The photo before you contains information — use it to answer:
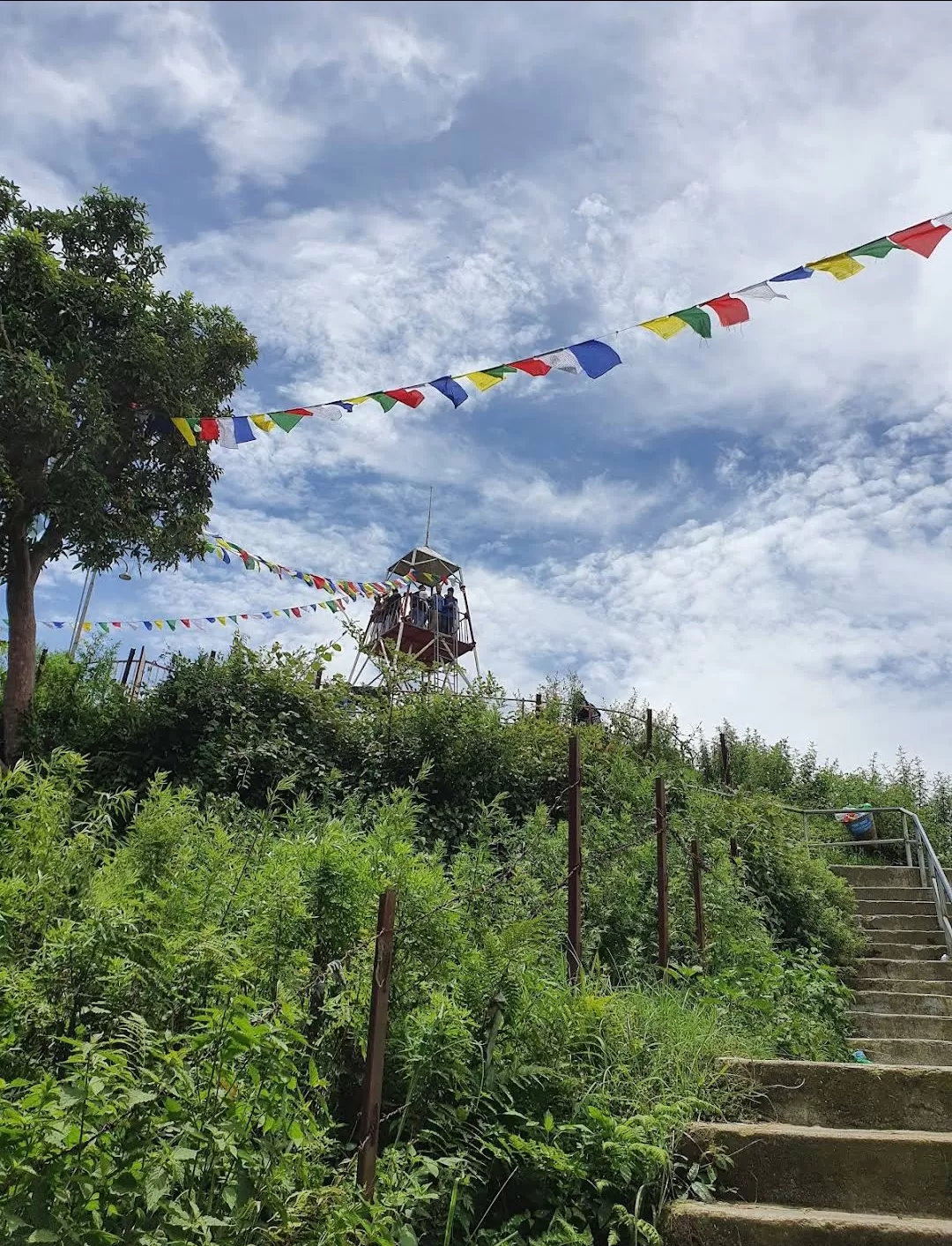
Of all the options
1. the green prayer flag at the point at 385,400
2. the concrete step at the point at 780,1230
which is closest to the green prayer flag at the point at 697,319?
the green prayer flag at the point at 385,400

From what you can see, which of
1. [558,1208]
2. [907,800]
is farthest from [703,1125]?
[907,800]

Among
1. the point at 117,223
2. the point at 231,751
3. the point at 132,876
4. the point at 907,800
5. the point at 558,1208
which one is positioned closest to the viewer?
the point at 558,1208

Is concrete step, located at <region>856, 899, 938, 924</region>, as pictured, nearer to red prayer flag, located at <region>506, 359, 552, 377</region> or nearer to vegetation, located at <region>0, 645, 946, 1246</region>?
vegetation, located at <region>0, 645, 946, 1246</region>

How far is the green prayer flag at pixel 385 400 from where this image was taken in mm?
6988

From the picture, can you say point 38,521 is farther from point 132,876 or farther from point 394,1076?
point 394,1076

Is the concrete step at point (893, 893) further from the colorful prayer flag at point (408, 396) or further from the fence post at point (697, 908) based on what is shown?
the colorful prayer flag at point (408, 396)

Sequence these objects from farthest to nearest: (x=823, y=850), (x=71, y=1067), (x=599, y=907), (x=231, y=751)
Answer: (x=823, y=850) < (x=231, y=751) < (x=599, y=907) < (x=71, y=1067)

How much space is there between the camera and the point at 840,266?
17.8 feet

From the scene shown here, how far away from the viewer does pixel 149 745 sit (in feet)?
27.9

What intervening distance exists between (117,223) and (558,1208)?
1019cm

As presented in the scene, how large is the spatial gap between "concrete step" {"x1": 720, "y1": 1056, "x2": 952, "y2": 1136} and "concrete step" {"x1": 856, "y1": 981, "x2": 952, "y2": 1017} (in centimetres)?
290

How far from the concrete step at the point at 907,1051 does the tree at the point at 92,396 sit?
26.1ft

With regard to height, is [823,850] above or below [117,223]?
below

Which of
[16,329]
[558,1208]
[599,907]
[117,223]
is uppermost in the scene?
[117,223]
